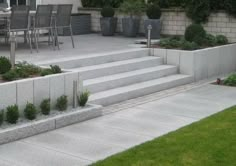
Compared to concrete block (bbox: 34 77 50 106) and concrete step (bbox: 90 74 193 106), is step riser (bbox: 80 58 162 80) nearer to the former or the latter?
concrete step (bbox: 90 74 193 106)

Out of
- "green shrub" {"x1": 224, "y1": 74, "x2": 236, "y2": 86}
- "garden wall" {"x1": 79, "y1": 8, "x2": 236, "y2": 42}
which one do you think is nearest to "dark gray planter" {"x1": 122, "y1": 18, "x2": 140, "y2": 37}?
"garden wall" {"x1": 79, "y1": 8, "x2": 236, "y2": 42}

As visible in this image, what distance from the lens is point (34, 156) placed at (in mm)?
5410

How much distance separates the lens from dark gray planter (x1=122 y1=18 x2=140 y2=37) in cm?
1438

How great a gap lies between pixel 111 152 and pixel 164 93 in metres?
3.70

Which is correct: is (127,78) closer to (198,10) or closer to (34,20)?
(34,20)

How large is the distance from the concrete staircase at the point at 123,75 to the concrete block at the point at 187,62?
15cm

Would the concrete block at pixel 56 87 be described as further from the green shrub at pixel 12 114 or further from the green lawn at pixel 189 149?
the green lawn at pixel 189 149

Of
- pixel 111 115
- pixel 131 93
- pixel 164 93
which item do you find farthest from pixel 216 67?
pixel 111 115

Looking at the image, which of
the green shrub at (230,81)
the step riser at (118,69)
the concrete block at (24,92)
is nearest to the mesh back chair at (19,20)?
the step riser at (118,69)

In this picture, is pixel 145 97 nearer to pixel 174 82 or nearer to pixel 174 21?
pixel 174 82

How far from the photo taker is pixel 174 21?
14383mm

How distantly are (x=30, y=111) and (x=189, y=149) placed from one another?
6.70 feet

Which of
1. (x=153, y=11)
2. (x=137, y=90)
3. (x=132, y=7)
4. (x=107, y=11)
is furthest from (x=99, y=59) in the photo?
(x=107, y=11)

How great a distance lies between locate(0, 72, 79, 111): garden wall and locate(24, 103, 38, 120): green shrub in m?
0.16
